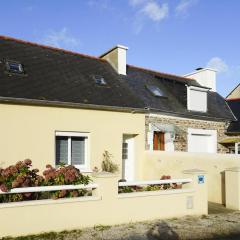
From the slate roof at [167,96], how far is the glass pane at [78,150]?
4.14m

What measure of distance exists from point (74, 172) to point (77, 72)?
8.74m

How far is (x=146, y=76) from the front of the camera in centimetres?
2066

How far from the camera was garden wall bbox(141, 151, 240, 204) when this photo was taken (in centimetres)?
1253

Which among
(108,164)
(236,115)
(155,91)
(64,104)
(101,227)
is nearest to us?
(101,227)

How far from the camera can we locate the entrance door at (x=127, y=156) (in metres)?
16.1

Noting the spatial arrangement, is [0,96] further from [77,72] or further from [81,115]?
[77,72]

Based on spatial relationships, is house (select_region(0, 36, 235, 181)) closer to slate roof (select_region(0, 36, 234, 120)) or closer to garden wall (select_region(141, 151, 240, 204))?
slate roof (select_region(0, 36, 234, 120))

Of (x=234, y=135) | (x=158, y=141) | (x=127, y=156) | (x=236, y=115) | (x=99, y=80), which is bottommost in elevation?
(x=127, y=156)

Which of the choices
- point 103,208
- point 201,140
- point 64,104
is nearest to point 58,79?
point 64,104

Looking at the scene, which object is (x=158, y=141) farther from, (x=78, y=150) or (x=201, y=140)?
(x=78, y=150)

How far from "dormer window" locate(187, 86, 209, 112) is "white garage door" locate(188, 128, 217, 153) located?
4.70 ft

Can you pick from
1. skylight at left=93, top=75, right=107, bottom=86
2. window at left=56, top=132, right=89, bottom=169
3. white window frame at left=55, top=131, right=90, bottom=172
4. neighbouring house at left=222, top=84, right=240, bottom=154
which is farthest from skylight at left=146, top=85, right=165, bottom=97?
window at left=56, top=132, right=89, bottom=169

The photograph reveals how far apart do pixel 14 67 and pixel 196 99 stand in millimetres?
10773

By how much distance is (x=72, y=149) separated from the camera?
14.3 meters
